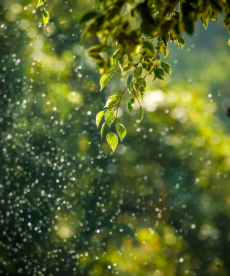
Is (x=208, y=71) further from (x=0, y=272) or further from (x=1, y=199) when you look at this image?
(x=0, y=272)

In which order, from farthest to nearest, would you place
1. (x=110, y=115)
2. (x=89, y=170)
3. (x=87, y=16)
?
(x=89, y=170) < (x=110, y=115) < (x=87, y=16)

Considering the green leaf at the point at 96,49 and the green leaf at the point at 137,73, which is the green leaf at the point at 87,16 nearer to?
the green leaf at the point at 96,49

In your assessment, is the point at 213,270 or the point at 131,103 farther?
the point at 213,270

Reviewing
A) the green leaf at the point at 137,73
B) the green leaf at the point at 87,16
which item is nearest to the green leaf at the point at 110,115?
the green leaf at the point at 137,73

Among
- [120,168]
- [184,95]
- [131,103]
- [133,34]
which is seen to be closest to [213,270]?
[120,168]

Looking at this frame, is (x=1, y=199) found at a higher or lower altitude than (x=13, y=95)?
lower

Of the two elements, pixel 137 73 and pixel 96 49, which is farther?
pixel 137 73

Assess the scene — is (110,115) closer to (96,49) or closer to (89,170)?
(96,49)

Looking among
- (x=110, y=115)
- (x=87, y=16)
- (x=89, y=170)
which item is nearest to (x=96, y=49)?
(x=87, y=16)
